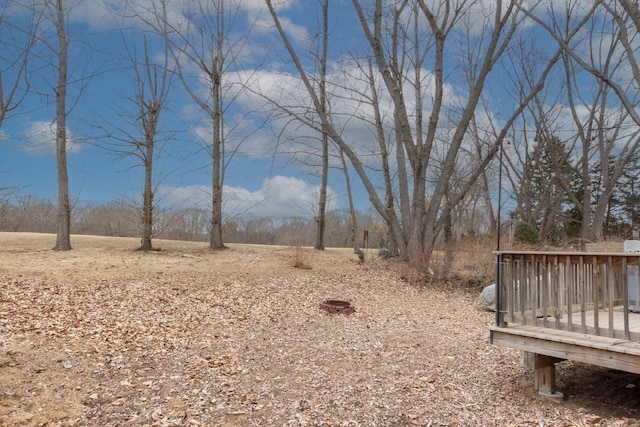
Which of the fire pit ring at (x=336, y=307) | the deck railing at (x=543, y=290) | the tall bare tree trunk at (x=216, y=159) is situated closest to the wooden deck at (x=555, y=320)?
the deck railing at (x=543, y=290)

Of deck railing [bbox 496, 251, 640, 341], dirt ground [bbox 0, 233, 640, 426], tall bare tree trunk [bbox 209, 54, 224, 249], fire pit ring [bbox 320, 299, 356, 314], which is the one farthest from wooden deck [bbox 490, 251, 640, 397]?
tall bare tree trunk [bbox 209, 54, 224, 249]

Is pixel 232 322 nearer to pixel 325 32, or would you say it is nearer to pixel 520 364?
pixel 520 364

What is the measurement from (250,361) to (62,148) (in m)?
11.2

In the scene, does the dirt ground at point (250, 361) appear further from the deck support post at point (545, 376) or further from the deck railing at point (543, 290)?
the deck railing at point (543, 290)

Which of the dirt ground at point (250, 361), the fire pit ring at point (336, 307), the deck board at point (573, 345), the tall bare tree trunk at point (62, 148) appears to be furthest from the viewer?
the tall bare tree trunk at point (62, 148)

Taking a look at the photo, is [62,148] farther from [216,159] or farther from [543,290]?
[543,290]

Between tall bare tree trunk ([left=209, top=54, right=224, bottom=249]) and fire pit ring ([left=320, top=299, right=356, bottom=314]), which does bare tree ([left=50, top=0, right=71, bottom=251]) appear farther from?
fire pit ring ([left=320, top=299, right=356, bottom=314])

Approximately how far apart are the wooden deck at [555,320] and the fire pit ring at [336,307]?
12.6ft

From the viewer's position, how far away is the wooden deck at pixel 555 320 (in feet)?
12.9

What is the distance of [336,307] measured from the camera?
838cm

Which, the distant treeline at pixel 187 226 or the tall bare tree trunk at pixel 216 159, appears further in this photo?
the distant treeline at pixel 187 226

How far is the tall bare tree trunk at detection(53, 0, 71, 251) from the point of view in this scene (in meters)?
13.4

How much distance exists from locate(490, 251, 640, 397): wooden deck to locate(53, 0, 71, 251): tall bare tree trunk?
1288cm

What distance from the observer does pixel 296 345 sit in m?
6.35
